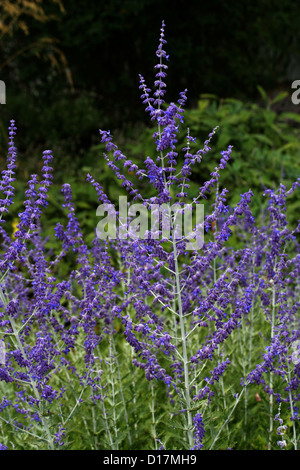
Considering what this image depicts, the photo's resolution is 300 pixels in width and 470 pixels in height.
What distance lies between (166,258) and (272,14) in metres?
10.5

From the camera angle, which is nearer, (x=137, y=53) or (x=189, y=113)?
(x=189, y=113)

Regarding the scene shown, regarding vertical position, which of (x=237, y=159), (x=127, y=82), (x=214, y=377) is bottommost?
(x=214, y=377)

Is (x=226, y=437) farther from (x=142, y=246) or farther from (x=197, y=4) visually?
(x=197, y=4)

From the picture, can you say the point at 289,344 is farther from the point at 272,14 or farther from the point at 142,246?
the point at 272,14

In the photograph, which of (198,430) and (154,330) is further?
(154,330)

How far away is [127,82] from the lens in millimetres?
11188

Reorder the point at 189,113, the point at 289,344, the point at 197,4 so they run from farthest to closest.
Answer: the point at 197,4, the point at 189,113, the point at 289,344

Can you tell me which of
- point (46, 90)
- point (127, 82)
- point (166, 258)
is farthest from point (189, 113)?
point (166, 258)

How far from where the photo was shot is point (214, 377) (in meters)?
2.73

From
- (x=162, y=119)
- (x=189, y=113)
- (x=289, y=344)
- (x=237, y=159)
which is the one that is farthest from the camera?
(x=189, y=113)

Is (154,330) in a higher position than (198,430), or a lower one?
higher

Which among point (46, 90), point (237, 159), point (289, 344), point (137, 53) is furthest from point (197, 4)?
point (289, 344)

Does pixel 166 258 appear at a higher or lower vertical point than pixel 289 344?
higher
